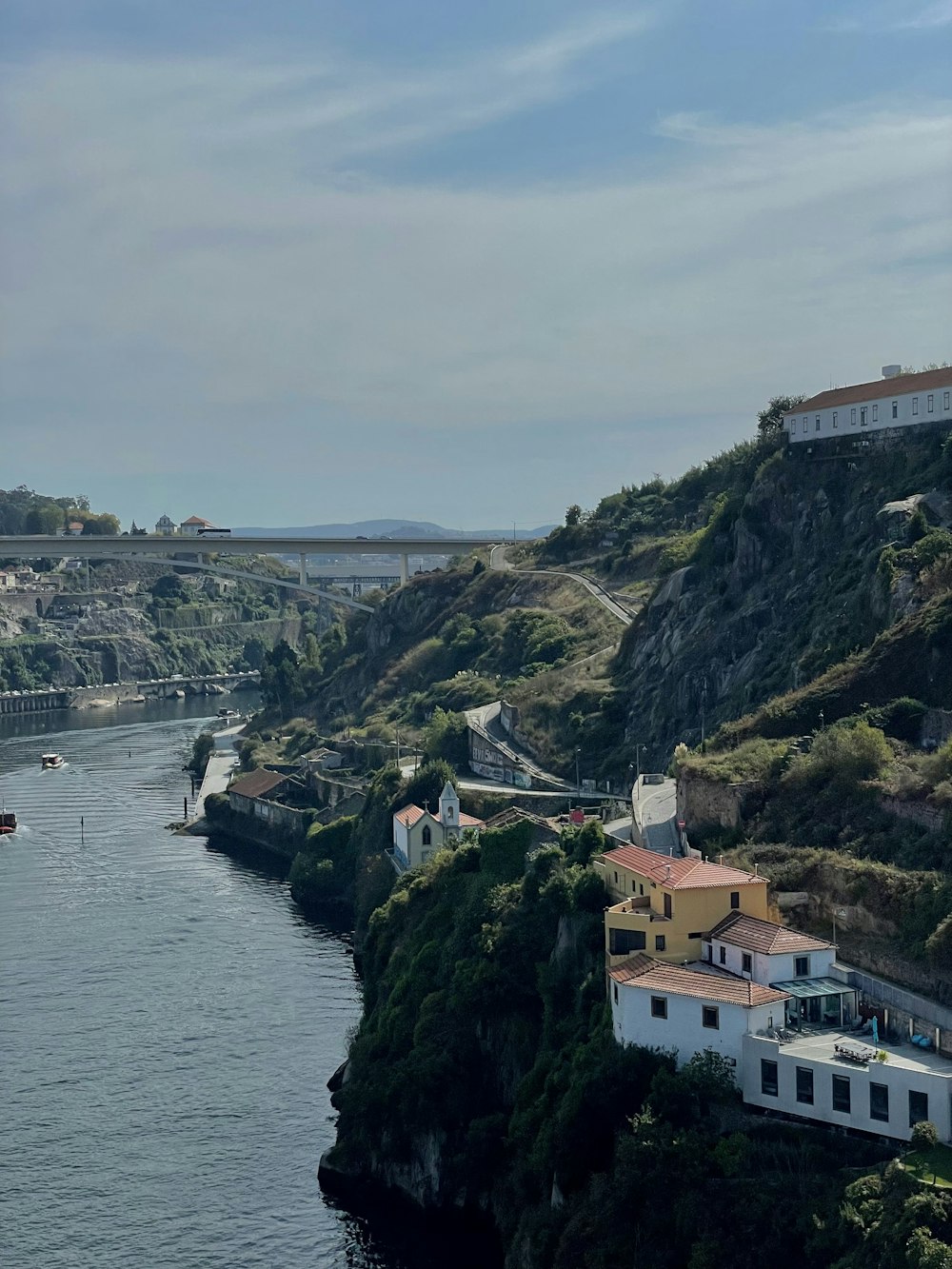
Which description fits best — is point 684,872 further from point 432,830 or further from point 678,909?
point 432,830

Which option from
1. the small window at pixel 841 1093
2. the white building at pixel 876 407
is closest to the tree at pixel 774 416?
the white building at pixel 876 407

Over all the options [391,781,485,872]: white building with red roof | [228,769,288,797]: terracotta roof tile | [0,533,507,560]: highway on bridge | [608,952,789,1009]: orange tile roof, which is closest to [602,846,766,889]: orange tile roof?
[608,952,789,1009]: orange tile roof

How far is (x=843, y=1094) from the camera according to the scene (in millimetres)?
28688

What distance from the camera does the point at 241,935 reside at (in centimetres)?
5672

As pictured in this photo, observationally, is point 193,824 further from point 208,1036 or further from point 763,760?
point 763,760

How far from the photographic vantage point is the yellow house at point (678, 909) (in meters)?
33.6

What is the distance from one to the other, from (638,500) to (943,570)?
52.7m

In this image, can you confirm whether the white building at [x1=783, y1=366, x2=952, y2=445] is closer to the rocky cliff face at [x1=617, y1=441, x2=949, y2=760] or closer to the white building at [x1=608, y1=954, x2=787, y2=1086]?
the rocky cliff face at [x1=617, y1=441, x2=949, y2=760]

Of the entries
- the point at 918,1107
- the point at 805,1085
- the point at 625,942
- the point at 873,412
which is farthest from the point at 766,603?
the point at 918,1107

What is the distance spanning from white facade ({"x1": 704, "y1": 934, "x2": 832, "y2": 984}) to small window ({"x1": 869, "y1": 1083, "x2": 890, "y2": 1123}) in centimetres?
367

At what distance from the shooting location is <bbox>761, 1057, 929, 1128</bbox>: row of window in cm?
2797

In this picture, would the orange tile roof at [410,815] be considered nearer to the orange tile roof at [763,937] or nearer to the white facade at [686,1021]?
the orange tile roof at [763,937]

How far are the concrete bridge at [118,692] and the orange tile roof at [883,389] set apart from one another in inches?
3526

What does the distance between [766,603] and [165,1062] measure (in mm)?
26466
